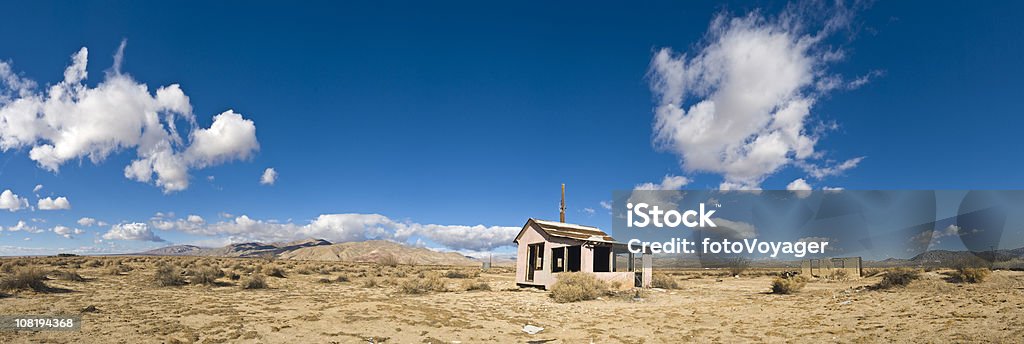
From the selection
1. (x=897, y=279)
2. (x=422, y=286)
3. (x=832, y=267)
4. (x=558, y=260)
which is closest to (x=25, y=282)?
(x=422, y=286)

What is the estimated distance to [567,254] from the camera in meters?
22.5

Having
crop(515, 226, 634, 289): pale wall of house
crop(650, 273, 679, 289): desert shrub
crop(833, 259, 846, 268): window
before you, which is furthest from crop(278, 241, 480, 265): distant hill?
crop(650, 273, 679, 289): desert shrub

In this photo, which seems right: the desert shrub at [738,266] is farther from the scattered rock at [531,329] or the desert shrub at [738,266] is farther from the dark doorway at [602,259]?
the scattered rock at [531,329]

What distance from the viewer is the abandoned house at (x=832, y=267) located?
29.1 m

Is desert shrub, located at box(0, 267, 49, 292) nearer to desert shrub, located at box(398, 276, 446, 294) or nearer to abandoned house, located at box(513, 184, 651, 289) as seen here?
desert shrub, located at box(398, 276, 446, 294)

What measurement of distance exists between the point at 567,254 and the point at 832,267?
70.4 feet

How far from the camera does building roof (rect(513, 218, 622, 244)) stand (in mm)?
22484

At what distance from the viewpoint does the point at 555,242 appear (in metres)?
22.3

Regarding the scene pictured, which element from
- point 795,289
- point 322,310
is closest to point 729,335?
point 322,310

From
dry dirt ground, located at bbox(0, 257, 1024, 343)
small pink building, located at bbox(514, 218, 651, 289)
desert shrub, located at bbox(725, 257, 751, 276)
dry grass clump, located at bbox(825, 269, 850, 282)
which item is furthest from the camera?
desert shrub, located at bbox(725, 257, 751, 276)

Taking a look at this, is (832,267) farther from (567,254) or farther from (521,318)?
(521,318)

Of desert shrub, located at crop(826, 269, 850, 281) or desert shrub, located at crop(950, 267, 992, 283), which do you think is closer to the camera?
desert shrub, located at crop(950, 267, 992, 283)

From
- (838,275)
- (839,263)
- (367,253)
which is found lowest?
(367,253)

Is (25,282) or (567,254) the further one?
(567,254)
